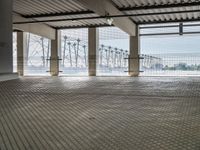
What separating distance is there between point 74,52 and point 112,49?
295 centimetres

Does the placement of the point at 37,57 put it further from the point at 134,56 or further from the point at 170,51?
the point at 170,51

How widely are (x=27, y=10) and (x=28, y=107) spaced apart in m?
12.3

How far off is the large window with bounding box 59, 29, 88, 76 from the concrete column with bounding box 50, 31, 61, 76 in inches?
16.4

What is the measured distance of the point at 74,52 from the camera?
2117 cm

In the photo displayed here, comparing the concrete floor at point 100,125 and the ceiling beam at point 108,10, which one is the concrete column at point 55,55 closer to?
the ceiling beam at point 108,10

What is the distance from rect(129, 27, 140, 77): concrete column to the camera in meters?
17.3

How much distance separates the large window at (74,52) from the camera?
19.3 metres

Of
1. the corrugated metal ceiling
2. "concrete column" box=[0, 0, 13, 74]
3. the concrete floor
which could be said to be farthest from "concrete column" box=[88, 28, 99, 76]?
the concrete floor

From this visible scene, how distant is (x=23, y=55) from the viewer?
19.4 m

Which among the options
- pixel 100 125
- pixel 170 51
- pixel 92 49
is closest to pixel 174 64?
pixel 170 51

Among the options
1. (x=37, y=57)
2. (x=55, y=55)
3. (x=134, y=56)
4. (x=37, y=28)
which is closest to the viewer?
(x=37, y=28)

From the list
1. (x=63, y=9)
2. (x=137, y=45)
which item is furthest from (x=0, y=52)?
(x=137, y=45)

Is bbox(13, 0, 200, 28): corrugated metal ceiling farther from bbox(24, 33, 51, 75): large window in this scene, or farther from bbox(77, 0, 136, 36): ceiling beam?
bbox(24, 33, 51, 75): large window

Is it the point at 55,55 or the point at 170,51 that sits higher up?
the point at 170,51
